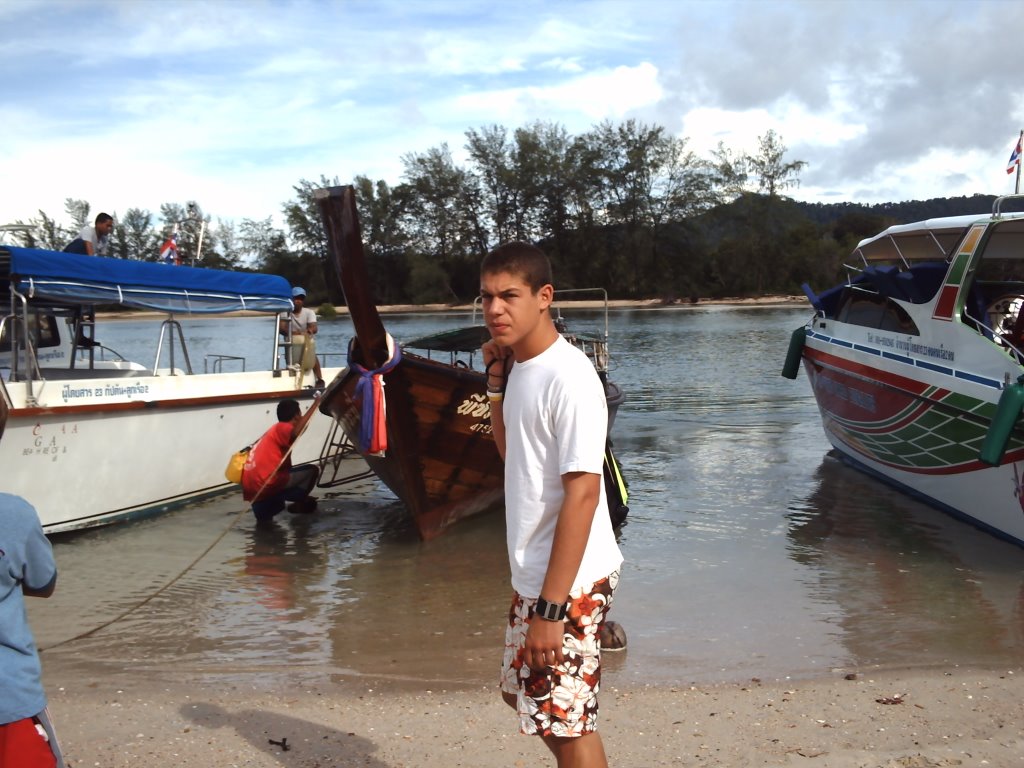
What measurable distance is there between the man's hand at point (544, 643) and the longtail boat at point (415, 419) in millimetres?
5450

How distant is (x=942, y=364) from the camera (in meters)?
9.38

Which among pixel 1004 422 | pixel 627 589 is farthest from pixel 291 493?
pixel 1004 422

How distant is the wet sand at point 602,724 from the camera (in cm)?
452

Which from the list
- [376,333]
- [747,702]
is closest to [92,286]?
[376,333]

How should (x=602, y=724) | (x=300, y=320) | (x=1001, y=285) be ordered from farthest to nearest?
1. (x=300, y=320)
2. (x=1001, y=285)
3. (x=602, y=724)

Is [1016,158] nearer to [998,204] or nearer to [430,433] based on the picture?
[998,204]

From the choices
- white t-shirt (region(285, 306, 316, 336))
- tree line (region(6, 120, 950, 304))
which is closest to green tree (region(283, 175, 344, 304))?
tree line (region(6, 120, 950, 304))

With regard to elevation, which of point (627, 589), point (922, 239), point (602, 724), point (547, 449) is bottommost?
point (627, 589)

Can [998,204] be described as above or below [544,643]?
above

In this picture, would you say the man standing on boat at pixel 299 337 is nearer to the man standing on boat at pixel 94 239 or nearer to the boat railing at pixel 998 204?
the man standing on boat at pixel 94 239

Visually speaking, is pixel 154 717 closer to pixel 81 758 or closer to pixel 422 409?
pixel 81 758

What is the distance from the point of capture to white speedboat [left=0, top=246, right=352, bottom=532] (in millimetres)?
9711

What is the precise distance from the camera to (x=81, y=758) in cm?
461

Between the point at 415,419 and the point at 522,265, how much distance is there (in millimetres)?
6690
